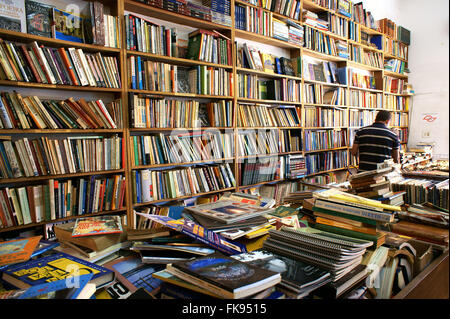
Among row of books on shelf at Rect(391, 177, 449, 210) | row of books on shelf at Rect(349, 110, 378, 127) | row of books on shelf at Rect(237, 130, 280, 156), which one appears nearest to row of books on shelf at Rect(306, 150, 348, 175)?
row of books on shelf at Rect(349, 110, 378, 127)

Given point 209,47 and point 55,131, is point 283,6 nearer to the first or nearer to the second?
point 209,47

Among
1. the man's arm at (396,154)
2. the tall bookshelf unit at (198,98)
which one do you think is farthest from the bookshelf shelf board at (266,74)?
the man's arm at (396,154)

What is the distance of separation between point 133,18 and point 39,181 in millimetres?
1451

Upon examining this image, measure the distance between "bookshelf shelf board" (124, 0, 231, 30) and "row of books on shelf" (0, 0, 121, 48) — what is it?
0.85ft

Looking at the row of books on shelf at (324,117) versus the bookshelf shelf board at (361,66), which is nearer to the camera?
the row of books on shelf at (324,117)

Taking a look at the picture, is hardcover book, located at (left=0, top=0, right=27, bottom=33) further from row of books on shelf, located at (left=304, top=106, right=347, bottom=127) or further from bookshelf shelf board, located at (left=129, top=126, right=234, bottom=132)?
row of books on shelf, located at (left=304, top=106, right=347, bottom=127)

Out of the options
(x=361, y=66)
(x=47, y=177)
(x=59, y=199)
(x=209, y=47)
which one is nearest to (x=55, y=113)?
(x=47, y=177)

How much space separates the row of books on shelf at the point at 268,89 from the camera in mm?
3143

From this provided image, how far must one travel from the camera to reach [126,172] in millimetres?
2320

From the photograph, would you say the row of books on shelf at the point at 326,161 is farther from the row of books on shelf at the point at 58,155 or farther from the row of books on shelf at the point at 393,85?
the row of books on shelf at the point at 58,155

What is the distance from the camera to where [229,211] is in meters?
1.27

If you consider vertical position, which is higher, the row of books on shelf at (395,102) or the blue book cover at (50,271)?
the row of books on shelf at (395,102)

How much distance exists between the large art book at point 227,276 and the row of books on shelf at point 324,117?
11.0ft
